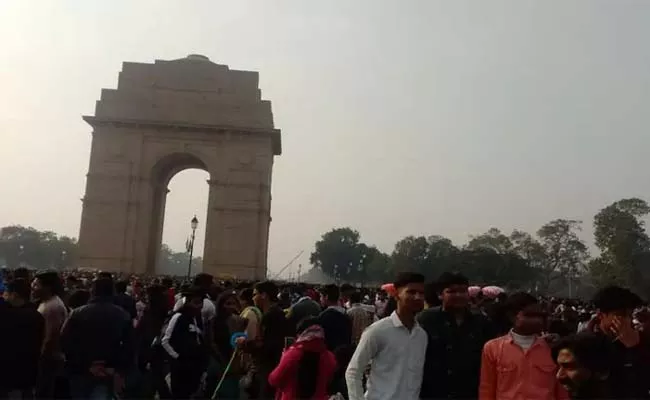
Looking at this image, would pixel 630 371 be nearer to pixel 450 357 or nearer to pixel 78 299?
pixel 450 357

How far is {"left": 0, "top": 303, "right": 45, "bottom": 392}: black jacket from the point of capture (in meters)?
5.71

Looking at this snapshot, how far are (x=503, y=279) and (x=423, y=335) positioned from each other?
68.2 m

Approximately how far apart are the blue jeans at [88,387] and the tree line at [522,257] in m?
40.7

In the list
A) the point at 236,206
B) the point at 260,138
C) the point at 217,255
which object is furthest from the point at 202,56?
the point at 217,255

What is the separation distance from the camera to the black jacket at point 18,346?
5.71 m

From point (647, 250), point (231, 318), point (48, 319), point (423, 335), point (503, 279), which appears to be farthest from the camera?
point (503, 279)

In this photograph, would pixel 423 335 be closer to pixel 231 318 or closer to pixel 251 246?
pixel 231 318

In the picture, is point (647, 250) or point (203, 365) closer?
point (203, 365)

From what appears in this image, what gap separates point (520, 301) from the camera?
4.32 m

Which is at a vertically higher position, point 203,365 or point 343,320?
point 343,320

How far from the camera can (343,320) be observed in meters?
7.40

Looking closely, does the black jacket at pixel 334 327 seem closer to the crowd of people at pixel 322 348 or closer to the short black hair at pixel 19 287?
the crowd of people at pixel 322 348

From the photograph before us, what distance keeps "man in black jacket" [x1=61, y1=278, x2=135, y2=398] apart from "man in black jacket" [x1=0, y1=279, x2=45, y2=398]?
0.34m

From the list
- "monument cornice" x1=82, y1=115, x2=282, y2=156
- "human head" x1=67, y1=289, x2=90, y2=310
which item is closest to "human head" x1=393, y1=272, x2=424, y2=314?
"human head" x1=67, y1=289, x2=90, y2=310
